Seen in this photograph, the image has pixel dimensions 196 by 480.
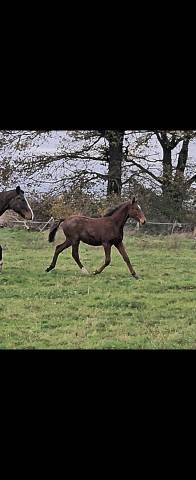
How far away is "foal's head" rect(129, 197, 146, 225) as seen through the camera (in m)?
3.56

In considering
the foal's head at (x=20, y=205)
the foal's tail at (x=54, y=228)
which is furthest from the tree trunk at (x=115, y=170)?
the foal's head at (x=20, y=205)

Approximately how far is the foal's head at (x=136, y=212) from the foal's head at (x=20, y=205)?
540 millimetres

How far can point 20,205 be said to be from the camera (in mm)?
3508

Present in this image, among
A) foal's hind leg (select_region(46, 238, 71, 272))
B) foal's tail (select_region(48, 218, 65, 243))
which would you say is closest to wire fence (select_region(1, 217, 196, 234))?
foal's tail (select_region(48, 218, 65, 243))

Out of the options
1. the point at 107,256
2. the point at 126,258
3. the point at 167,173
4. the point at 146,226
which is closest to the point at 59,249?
the point at 107,256

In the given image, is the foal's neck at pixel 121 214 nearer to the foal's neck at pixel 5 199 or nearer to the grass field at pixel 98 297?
the grass field at pixel 98 297

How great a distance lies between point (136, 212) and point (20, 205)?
0.63 meters

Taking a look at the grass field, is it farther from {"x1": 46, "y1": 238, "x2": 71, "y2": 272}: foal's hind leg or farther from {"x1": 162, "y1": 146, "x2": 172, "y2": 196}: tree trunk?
{"x1": 162, "y1": 146, "x2": 172, "y2": 196}: tree trunk

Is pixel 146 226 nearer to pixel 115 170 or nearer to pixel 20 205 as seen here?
pixel 115 170

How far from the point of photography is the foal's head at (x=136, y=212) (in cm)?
356
